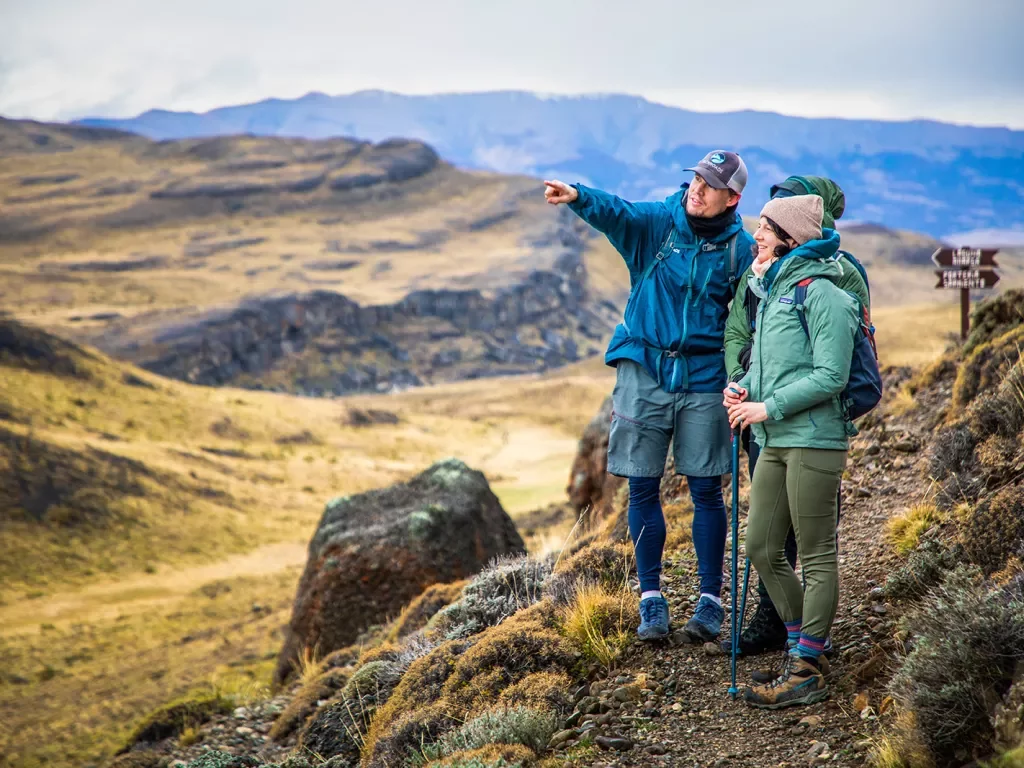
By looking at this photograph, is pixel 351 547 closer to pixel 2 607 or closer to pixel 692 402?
pixel 692 402

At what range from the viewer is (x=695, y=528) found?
14.2 ft

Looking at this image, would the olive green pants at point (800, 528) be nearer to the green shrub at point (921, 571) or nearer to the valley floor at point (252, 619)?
the valley floor at point (252, 619)

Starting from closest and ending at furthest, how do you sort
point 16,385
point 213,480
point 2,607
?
point 2,607
point 213,480
point 16,385

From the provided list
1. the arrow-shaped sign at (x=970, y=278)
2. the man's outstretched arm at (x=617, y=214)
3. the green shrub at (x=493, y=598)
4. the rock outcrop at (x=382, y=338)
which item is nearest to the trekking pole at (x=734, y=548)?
the man's outstretched arm at (x=617, y=214)

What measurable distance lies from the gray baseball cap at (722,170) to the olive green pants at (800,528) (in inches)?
48.0

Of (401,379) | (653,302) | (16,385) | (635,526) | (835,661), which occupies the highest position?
(653,302)

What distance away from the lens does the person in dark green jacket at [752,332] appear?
3930 millimetres

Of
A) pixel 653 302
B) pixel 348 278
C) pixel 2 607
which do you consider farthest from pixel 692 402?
pixel 348 278

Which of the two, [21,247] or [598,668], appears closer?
[598,668]

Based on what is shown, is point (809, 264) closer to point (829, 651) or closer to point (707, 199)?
point (707, 199)

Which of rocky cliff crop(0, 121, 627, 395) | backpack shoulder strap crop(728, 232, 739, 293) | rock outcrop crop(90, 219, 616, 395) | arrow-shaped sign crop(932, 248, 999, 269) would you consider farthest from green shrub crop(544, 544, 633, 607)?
rocky cliff crop(0, 121, 627, 395)

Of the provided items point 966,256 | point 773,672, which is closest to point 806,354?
point 773,672

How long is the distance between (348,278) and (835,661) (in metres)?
80.7

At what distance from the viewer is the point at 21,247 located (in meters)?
84.5
